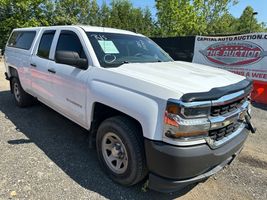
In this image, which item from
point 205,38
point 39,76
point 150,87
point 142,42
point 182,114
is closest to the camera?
point 182,114

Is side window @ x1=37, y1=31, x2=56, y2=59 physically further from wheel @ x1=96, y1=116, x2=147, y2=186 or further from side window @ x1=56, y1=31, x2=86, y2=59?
wheel @ x1=96, y1=116, x2=147, y2=186

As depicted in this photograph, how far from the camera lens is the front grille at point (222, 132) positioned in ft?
8.68

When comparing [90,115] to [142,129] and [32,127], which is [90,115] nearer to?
[142,129]

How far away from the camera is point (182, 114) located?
7.89ft

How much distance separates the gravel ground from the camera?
10.1 feet

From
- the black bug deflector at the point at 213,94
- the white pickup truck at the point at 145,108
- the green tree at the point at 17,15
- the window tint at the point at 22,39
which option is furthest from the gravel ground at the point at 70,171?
the green tree at the point at 17,15

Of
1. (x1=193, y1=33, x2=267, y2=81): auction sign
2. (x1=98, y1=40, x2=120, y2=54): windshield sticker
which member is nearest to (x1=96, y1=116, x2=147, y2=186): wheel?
(x1=98, y1=40, x2=120, y2=54): windshield sticker

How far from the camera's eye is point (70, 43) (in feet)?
13.2

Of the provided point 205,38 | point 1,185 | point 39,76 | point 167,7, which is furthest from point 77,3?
point 1,185

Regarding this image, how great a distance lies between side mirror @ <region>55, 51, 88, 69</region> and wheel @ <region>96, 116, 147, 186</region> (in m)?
0.90

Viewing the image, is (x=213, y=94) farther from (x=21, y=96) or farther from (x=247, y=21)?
(x=247, y=21)

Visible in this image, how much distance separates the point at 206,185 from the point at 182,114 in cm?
143

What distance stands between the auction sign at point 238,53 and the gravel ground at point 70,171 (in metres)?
3.93

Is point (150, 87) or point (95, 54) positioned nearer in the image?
point (150, 87)
